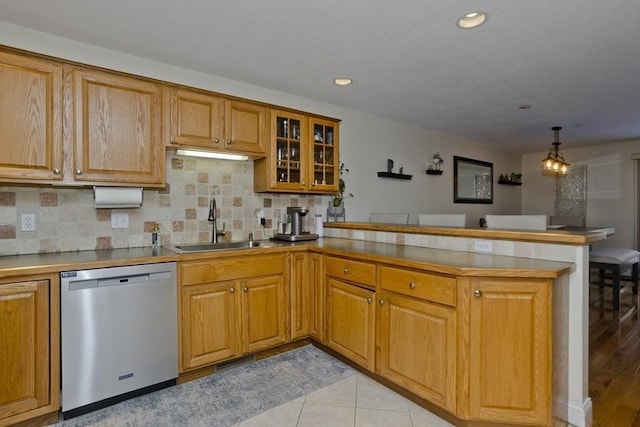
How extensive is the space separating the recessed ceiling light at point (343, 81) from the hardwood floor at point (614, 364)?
9.41ft

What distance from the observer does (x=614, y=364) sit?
2.57 meters

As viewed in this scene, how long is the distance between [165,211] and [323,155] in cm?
154

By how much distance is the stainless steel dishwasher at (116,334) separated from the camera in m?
1.89

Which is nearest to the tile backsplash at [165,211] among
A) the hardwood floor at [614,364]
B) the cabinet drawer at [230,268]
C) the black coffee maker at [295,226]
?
the black coffee maker at [295,226]

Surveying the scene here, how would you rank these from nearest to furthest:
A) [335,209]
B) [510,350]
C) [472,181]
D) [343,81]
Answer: [510,350] → [343,81] → [335,209] → [472,181]

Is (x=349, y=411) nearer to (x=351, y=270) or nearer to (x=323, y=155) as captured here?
(x=351, y=270)

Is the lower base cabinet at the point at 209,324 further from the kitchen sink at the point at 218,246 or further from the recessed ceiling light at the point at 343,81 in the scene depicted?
the recessed ceiling light at the point at 343,81

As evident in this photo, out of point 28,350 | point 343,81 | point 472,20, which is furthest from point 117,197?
point 472,20

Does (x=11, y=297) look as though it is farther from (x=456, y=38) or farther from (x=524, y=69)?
(x=524, y=69)

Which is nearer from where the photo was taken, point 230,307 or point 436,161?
point 230,307

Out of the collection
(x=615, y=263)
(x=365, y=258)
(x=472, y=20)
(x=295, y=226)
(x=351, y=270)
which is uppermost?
(x=472, y=20)

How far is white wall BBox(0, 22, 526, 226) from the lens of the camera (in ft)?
7.48

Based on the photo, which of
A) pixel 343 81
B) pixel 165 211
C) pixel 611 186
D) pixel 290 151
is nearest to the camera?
pixel 165 211

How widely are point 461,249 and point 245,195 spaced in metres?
1.90
